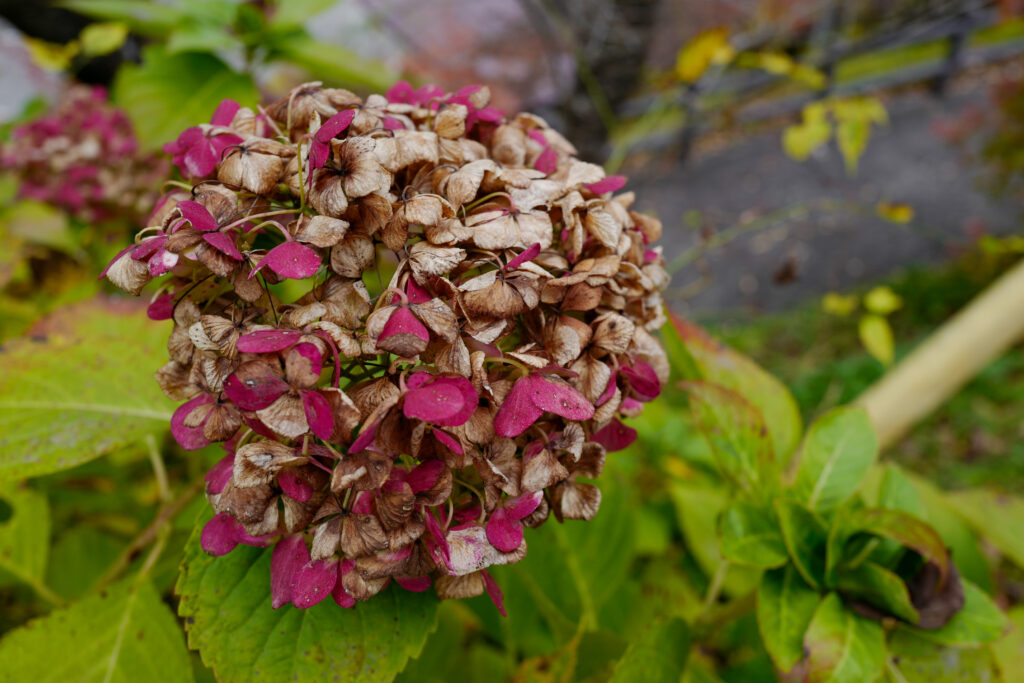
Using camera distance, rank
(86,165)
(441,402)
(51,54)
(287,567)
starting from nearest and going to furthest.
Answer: (441,402)
(287,567)
(86,165)
(51,54)

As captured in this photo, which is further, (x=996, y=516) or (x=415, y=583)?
(x=996, y=516)

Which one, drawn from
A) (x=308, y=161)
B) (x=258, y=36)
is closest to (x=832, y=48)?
(x=258, y=36)

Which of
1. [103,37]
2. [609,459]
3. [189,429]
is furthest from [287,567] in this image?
[103,37]

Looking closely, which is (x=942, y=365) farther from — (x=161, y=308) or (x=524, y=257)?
(x=161, y=308)

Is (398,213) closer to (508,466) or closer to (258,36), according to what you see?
(508,466)

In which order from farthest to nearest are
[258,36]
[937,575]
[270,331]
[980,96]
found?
[980,96]
[258,36]
[937,575]
[270,331]

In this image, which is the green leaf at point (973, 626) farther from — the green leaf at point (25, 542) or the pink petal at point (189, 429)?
the green leaf at point (25, 542)
